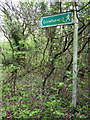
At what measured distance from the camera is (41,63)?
9.60 ft

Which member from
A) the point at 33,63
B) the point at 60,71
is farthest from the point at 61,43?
the point at 33,63

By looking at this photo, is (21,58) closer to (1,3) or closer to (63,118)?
(1,3)

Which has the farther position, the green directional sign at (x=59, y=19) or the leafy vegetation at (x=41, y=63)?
the leafy vegetation at (x=41, y=63)

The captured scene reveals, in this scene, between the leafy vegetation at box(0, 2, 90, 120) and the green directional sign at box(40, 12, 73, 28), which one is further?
the leafy vegetation at box(0, 2, 90, 120)

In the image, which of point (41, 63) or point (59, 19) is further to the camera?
point (41, 63)

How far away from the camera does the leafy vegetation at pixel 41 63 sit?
253 cm

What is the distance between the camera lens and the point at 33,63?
3.06m

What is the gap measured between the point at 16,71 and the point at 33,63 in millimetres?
566

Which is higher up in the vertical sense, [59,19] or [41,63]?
[59,19]

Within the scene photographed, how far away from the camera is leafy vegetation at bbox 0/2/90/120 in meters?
2.53

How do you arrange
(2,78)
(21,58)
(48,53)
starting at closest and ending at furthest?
(2,78), (48,53), (21,58)

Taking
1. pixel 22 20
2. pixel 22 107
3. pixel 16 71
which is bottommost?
pixel 22 107

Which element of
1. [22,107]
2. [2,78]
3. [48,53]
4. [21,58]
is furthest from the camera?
[21,58]

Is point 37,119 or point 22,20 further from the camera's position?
point 22,20
